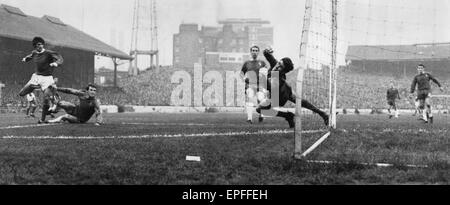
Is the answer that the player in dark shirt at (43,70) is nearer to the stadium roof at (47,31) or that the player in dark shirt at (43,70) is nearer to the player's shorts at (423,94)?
the player's shorts at (423,94)

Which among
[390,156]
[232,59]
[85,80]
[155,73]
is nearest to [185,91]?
[85,80]

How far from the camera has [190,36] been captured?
293 ft

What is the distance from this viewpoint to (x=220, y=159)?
6.42 m

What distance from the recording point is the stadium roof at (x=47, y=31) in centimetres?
3649

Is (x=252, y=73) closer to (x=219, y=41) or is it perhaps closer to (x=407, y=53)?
(x=407, y=53)

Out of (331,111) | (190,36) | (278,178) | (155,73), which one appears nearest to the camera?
(278,178)

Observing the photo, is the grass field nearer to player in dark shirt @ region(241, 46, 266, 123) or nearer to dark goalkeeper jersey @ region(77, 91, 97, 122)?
dark goalkeeper jersey @ region(77, 91, 97, 122)

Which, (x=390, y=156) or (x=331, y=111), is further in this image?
(x=331, y=111)

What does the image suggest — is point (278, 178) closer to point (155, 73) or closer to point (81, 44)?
point (81, 44)

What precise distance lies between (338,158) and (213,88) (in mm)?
40059

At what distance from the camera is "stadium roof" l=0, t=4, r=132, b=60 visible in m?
36.5

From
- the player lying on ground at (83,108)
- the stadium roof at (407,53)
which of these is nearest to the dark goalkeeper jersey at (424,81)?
the player lying on ground at (83,108)
